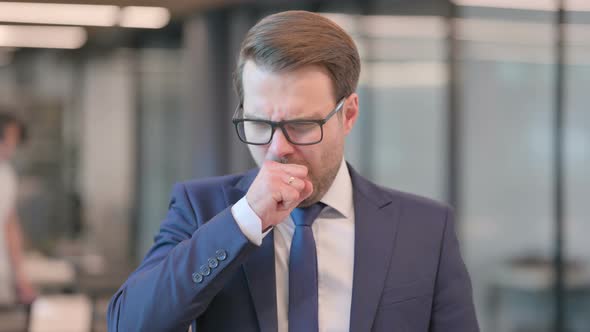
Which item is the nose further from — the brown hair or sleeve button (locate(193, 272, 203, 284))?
sleeve button (locate(193, 272, 203, 284))

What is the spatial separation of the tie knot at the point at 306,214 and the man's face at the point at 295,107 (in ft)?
0.21

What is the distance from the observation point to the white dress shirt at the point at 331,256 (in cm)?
149

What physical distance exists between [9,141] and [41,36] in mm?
1622

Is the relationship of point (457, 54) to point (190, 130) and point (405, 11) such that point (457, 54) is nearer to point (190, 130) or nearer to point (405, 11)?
point (405, 11)

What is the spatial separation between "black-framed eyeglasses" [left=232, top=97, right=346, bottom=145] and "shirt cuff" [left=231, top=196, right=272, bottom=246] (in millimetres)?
118

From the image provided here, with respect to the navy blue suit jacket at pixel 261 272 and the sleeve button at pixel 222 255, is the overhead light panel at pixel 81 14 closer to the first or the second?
the navy blue suit jacket at pixel 261 272

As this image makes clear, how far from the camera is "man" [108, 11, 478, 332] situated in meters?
1.36

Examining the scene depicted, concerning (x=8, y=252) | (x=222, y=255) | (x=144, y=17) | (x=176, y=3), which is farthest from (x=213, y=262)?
(x=144, y=17)

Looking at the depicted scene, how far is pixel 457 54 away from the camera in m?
6.18

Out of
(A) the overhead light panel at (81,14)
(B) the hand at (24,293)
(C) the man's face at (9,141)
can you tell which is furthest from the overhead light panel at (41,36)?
(B) the hand at (24,293)

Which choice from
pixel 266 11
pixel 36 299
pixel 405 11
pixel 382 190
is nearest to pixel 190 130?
pixel 266 11

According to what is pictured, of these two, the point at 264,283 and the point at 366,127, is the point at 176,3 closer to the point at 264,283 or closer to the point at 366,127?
the point at 366,127

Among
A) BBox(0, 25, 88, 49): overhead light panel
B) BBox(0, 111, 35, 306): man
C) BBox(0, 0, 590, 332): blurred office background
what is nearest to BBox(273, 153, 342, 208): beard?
BBox(0, 0, 590, 332): blurred office background

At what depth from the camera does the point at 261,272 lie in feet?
4.78
